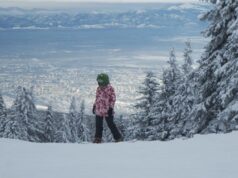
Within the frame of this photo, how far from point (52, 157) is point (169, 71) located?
2170 cm

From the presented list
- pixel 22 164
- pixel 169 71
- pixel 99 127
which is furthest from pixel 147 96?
pixel 22 164

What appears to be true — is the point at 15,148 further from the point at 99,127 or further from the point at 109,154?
the point at 99,127

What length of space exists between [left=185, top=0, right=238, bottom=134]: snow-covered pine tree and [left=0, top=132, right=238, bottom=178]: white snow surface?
15.5 ft

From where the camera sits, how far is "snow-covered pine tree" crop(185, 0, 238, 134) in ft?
49.5

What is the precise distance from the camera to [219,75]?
1563 centimetres

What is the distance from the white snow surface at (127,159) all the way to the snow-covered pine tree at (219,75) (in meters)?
4.72

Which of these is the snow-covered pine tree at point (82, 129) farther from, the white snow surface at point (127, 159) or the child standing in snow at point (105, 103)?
the white snow surface at point (127, 159)

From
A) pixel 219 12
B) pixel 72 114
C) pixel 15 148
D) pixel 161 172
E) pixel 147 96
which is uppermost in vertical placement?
pixel 219 12

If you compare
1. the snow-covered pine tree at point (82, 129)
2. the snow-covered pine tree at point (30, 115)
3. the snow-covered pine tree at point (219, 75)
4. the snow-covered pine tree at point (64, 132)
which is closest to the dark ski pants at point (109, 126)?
the snow-covered pine tree at point (219, 75)

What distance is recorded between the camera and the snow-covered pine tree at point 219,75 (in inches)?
594

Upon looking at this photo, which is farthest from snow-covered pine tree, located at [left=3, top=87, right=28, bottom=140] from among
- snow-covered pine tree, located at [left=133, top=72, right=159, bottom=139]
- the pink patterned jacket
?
the pink patterned jacket

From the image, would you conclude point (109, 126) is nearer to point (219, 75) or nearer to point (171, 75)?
point (219, 75)

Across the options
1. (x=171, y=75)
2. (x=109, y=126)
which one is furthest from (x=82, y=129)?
(x=109, y=126)

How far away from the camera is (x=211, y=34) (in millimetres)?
16969
